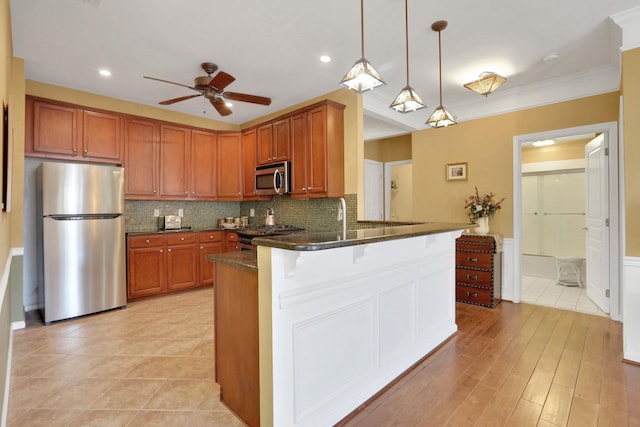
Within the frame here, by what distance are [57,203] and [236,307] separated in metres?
2.85

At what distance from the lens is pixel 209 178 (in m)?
5.14

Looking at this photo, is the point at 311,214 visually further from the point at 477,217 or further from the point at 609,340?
the point at 609,340

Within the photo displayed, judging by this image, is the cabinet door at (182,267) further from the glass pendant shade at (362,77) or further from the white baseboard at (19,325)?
the glass pendant shade at (362,77)

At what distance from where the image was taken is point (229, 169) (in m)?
5.26

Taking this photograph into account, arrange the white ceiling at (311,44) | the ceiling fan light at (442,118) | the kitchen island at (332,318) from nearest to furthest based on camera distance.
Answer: the kitchen island at (332,318) → the white ceiling at (311,44) → the ceiling fan light at (442,118)

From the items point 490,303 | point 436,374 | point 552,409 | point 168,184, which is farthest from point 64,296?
point 490,303

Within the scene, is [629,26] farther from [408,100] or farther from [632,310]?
[632,310]

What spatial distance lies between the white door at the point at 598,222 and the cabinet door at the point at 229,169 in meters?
4.75

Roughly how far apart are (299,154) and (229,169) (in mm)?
1564

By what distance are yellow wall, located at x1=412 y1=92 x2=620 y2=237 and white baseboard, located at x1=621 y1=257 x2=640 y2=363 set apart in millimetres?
1692

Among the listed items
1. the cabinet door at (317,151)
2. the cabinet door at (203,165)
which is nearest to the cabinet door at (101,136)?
the cabinet door at (203,165)

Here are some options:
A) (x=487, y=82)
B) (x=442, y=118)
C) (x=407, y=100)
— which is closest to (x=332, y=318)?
(x=407, y=100)

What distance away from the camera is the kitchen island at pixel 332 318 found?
5.01 feet

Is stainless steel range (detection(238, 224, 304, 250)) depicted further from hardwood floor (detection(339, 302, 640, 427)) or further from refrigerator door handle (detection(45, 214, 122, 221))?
hardwood floor (detection(339, 302, 640, 427))
